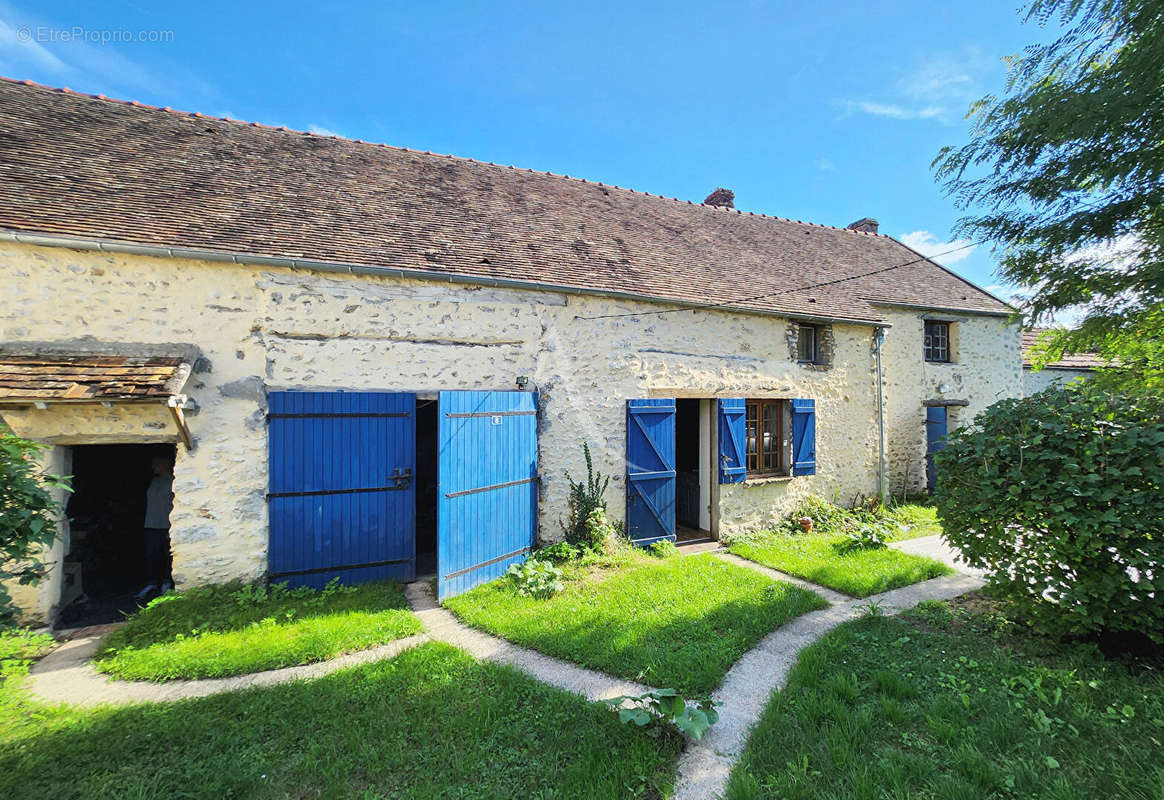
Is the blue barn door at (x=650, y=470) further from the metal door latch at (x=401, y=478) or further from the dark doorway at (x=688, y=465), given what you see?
the metal door latch at (x=401, y=478)

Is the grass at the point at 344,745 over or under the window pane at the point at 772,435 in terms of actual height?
under

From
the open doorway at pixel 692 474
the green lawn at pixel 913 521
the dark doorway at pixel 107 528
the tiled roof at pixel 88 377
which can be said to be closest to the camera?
the tiled roof at pixel 88 377

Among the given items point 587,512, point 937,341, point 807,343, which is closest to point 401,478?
point 587,512

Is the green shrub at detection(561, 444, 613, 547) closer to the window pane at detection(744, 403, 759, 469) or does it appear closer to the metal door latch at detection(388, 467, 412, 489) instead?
the metal door latch at detection(388, 467, 412, 489)

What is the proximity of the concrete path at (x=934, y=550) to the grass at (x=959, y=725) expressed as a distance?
2.35 m

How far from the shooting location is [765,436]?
8469mm

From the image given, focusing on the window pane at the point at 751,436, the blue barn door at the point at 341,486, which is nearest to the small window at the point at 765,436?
the window pane at the point at 751,436

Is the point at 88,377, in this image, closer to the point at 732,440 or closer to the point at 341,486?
the point at 341,486

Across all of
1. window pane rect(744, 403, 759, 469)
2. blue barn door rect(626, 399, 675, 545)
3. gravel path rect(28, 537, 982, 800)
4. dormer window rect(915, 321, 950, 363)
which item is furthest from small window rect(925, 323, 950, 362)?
gravel path rect(28, 537, 982, 800)

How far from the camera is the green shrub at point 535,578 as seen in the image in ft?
17.2

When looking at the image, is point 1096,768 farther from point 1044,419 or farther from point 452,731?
point 452,731

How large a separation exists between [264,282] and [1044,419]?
8270mm

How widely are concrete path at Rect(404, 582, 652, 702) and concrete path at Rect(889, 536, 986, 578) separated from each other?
17.4 feet

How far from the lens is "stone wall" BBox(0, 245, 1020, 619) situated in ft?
16.2
